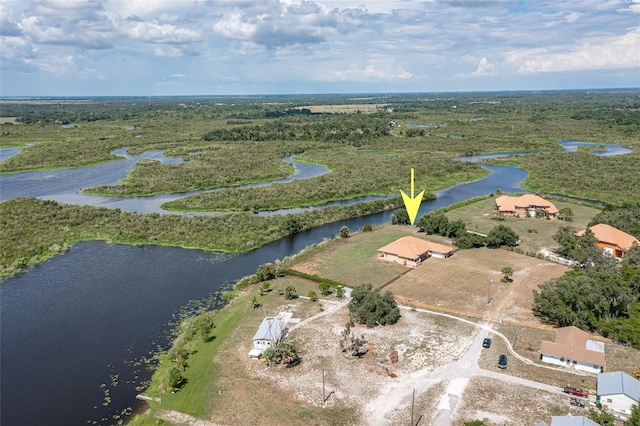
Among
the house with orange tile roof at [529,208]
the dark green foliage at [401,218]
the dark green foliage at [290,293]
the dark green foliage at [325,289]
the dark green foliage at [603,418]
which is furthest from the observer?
the house with orange tile roof at [529,208]

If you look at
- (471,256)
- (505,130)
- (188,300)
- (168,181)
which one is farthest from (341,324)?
(505,130)

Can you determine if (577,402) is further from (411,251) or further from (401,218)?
(401,218)

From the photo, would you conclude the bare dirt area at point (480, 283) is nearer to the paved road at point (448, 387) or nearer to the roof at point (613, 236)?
the paved road at point (448, 387)

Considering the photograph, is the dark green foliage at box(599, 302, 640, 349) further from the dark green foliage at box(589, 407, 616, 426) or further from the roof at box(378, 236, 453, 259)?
the roof at box(378, 236, 453, 259)

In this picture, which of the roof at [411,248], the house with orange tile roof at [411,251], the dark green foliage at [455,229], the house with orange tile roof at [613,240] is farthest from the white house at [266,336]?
the house with orange tile roof at [613,240]

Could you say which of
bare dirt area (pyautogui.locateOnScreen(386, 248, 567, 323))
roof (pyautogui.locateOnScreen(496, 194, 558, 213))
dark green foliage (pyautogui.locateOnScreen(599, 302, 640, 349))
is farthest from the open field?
roof (pyautogui.locateOnScreen(496, 194, 558, 213))

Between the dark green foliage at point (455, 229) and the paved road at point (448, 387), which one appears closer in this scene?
the paved road at point (448, 387)

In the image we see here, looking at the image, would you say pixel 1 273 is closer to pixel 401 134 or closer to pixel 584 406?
pixel 584 406
